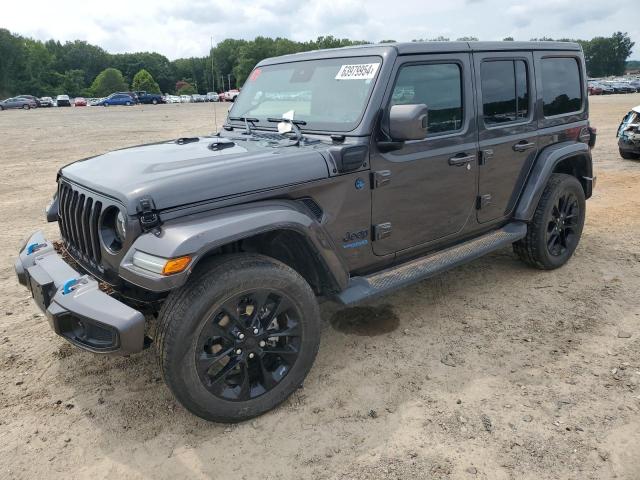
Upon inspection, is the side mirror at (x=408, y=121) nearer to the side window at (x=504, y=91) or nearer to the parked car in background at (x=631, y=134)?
the side window at (x=504, y=91)

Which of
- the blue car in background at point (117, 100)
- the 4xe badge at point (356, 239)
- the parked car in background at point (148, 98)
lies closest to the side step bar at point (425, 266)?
the 4xe badge at point (356, 239)

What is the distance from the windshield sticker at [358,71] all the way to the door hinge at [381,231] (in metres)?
0.95

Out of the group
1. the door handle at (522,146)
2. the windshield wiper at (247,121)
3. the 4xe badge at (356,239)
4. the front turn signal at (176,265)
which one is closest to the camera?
the front turn signal at (176,265)

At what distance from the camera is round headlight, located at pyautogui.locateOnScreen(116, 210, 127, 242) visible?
263cm

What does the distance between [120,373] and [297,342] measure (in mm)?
1234

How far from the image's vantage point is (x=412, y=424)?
2.85m

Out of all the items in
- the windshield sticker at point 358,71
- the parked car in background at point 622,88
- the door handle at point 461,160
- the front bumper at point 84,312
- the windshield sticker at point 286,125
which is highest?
the parked car in background at point 622,88

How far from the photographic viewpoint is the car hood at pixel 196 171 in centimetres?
262

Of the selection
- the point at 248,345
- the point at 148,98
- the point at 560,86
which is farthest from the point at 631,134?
the point at 148,98

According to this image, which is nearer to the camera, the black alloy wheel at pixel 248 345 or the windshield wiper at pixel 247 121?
the black alloy wheel at pixel 248 345

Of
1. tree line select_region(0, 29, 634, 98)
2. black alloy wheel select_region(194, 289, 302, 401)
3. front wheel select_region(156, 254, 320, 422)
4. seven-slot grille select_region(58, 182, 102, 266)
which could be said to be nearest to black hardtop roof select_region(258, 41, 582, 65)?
front wheel select_region(156, 254, 320, 422)

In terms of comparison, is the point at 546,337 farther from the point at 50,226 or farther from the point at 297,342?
the point at 50,226

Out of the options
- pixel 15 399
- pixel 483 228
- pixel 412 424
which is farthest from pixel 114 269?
pixel 483 228

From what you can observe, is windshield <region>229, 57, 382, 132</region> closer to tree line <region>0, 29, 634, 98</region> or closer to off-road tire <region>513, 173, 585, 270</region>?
off-road tire <region>513, 173, 585, 270</region>
